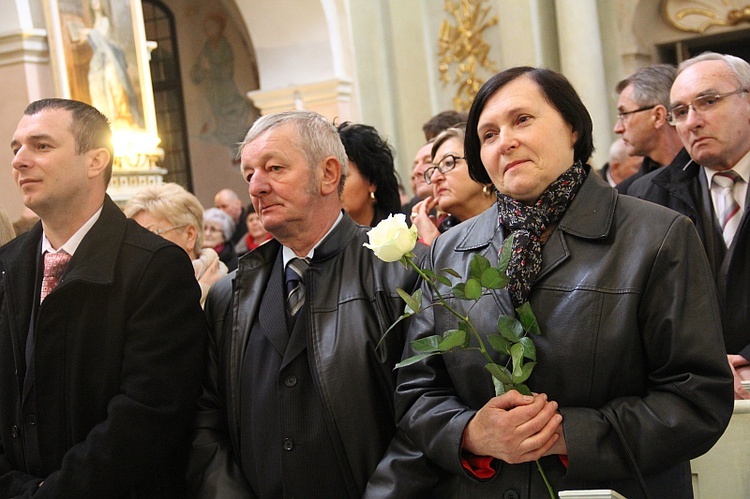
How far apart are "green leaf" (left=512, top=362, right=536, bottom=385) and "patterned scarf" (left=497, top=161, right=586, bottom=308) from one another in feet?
0.63

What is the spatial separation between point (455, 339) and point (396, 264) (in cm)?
76

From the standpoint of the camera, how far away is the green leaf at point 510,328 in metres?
2.25

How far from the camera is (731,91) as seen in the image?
381 cm

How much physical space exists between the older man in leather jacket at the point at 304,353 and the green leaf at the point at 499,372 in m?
0.48

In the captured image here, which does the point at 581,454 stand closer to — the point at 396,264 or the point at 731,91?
the point at 396,264

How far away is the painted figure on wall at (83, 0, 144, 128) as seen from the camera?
8320mm

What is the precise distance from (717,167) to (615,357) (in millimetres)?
1764

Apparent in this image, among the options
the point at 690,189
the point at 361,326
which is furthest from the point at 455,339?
the point at 690,189

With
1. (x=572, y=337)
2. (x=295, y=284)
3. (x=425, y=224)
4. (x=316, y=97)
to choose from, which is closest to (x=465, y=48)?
(x=316, y=97)

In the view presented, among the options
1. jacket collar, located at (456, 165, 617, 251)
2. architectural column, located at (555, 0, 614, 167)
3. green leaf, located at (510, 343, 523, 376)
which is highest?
architectural column, located at (555, 0, 614, 167)

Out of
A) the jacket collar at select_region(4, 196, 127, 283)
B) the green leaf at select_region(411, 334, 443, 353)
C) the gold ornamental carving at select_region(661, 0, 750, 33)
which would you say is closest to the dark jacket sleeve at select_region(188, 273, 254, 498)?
the jacket collar at select_region(4, 196, 127, 283)

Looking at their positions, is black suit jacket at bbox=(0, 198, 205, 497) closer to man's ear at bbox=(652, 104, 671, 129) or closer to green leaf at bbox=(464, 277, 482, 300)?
green leaf at bbox=(464, 277, 482, 300)

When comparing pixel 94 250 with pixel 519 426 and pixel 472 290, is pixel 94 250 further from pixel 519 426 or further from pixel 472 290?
pixel 519 426

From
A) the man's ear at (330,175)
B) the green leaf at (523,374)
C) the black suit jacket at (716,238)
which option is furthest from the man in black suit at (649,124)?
the green leaf at (523,374)
